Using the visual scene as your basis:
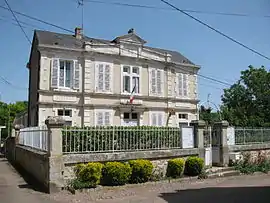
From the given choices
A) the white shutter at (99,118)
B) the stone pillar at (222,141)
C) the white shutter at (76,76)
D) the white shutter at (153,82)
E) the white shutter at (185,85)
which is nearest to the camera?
the stone pillar at (222,141)

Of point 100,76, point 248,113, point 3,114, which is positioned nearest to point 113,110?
point 100,76

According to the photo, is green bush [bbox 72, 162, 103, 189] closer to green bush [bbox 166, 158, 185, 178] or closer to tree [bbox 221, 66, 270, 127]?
green bush [bbox 166, 158, 185, 178]

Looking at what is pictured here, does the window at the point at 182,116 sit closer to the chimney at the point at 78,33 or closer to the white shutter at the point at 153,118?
the white shutter at the point at 153,118

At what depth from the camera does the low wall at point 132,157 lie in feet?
31.5

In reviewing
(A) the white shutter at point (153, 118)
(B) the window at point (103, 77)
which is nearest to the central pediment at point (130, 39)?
(B) the window at point (103, 77)

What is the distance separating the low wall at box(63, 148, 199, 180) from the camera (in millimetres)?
9609

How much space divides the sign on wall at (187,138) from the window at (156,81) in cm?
908

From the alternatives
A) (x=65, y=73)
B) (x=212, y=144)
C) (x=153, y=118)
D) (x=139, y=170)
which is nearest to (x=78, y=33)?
(x=65, y=73)

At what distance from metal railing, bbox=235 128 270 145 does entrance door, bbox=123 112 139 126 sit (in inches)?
296

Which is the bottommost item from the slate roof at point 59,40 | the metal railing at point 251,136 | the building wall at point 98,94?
the metal railing at point 251,136

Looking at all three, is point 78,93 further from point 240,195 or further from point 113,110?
point 240,195

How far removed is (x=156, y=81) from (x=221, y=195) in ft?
45.1

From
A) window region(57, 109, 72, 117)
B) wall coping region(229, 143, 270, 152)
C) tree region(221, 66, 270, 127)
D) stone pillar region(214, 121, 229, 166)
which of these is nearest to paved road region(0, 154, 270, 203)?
stone pillar region(214, 121, 229, 166)

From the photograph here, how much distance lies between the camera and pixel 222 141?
47.6 ft
